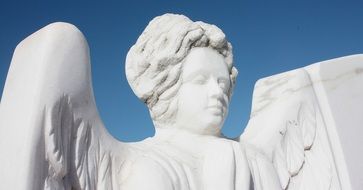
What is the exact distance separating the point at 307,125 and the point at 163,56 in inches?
49.4

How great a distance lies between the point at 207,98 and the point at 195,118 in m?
0.15

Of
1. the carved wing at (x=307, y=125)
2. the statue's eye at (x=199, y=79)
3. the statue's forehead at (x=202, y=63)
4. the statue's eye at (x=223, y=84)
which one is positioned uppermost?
the statue's forehead at (x=202, y=63)

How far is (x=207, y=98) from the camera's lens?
2.46 m

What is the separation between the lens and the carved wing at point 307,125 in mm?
2717

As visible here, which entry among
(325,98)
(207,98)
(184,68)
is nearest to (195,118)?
(207,98)

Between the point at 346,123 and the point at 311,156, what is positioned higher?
the point at 346,123

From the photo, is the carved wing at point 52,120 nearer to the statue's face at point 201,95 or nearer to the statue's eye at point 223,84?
the statue's face at point 201,95

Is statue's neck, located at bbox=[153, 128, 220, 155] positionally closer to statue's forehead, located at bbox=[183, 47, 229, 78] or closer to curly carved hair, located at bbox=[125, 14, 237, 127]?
curly carved hair, located at bbox=[125, 14, 237, 127]

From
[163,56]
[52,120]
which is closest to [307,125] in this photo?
[163,56]

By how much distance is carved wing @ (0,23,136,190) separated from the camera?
61.6 inches

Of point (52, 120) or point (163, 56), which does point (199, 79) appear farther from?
point (52, 120)

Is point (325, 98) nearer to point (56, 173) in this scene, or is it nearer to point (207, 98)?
point (207, 98)

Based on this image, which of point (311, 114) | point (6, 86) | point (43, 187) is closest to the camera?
point (43, 187)

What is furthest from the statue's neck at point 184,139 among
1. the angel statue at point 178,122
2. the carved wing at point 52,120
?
the carved wing at point 52,120
